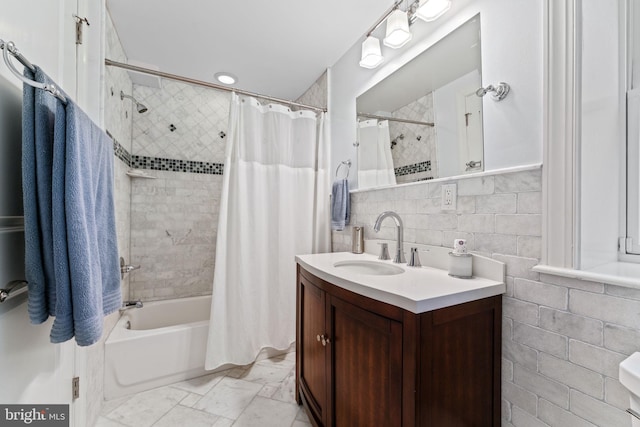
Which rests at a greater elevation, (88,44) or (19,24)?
(88,44)

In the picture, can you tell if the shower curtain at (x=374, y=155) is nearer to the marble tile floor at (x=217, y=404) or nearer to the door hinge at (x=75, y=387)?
the marble tile floor at (x=217, y=404)

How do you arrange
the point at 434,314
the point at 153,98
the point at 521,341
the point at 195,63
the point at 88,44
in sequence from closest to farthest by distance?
the point at 434,314
the point at 521,341
the point at 88,44
the point at 195,63
the point at 153,98

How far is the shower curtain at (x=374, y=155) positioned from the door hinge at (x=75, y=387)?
177cm

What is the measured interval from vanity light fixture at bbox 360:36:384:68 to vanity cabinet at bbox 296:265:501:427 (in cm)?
140

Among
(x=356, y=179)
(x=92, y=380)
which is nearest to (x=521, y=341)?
(x=356, y=179)

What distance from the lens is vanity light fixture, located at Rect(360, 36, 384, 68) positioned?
1.56 meters

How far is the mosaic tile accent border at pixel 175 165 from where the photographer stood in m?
2.23

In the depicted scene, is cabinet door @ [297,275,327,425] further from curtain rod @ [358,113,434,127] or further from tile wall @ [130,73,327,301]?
tile wall @ [130,73,327,301]

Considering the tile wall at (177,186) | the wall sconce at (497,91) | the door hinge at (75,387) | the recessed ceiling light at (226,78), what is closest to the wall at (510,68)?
the wall sconce at (497,91)

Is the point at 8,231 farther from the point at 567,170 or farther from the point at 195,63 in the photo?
the point at 195,63

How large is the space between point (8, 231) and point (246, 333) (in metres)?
1.41

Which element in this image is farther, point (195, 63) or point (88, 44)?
point (195, 63)

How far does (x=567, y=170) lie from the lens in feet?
2.64

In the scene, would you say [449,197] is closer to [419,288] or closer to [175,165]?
[419,288]
